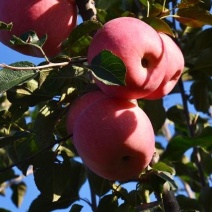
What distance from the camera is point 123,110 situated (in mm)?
1050

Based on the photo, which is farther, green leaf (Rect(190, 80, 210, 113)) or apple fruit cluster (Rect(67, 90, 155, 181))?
green leaf (Rect(190, 80, 210, 113))

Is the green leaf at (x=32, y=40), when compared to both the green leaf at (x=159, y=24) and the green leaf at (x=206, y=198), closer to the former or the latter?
the green leaf at (x=159, y=24)

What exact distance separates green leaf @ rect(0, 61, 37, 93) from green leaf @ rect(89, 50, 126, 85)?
0.12m

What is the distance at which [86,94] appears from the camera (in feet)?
3.80

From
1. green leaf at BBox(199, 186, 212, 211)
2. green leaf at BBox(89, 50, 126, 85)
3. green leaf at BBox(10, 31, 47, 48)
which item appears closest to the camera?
green leaf at BBox(89, 50, 126, 85)

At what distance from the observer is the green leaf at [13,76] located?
3.14 ft

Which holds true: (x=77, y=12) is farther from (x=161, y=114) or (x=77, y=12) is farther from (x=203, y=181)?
(x=203, y=181)

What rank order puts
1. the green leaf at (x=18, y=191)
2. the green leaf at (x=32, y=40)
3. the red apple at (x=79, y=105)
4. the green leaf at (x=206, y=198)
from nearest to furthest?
the green leaf at (x=32, y=40) → the red apple at (x=79, y=105) → the green leaf at (x=206, y=198) → the green leaf at (x=18, y=191)

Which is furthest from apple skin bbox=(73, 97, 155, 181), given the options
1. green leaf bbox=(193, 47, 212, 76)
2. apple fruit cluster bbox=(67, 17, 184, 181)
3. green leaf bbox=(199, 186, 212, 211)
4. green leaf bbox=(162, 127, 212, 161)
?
green leaf bbox=(193, 47, 212, 76)

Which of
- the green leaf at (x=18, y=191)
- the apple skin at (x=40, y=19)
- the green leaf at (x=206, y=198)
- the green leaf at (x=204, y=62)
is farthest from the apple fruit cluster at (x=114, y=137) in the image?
the green leaf at (x=18, y=191)

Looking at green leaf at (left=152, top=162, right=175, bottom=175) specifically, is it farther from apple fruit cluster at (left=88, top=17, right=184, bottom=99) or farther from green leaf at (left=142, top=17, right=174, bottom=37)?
green leaf at (left=142, top=17, right=174, bottom=37)

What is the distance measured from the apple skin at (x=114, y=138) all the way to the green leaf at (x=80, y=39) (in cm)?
17

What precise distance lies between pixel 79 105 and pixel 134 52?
0.19m

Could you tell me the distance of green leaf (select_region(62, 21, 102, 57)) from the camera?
114 cm
